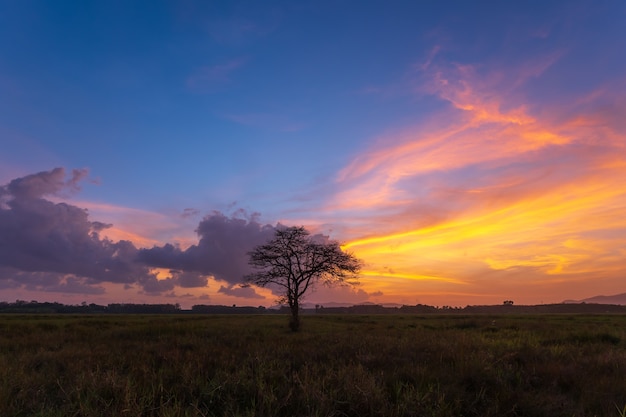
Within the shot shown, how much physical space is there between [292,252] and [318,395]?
3069cm

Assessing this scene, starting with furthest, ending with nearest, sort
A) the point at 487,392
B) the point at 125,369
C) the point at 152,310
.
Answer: the point at 152,310 < the point at 125,369 < the point at 487,392

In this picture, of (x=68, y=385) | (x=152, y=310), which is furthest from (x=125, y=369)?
(x=152, y=310)

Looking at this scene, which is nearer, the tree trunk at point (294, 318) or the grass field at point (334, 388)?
the grass field at point (334, 388)

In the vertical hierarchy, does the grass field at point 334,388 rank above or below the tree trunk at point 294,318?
above

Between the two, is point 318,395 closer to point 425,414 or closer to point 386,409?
point 386,409

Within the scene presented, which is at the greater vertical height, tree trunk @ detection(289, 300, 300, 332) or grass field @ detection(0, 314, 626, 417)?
grass field @ detection(0, 314, 626, 417)

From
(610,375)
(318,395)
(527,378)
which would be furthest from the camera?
(610,375)

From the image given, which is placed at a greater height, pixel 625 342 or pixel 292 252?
pixel 292 252

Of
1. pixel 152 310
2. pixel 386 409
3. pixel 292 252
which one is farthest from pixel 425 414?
pixel 152 310

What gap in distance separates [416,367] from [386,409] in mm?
2635

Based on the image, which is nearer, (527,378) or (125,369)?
(527,378)

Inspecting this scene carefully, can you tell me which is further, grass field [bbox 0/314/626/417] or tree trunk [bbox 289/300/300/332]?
tree trunk [bbox 289/300/300/332]

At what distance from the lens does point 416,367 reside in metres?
7.35

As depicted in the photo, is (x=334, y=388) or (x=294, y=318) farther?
(x=294, y=318)
